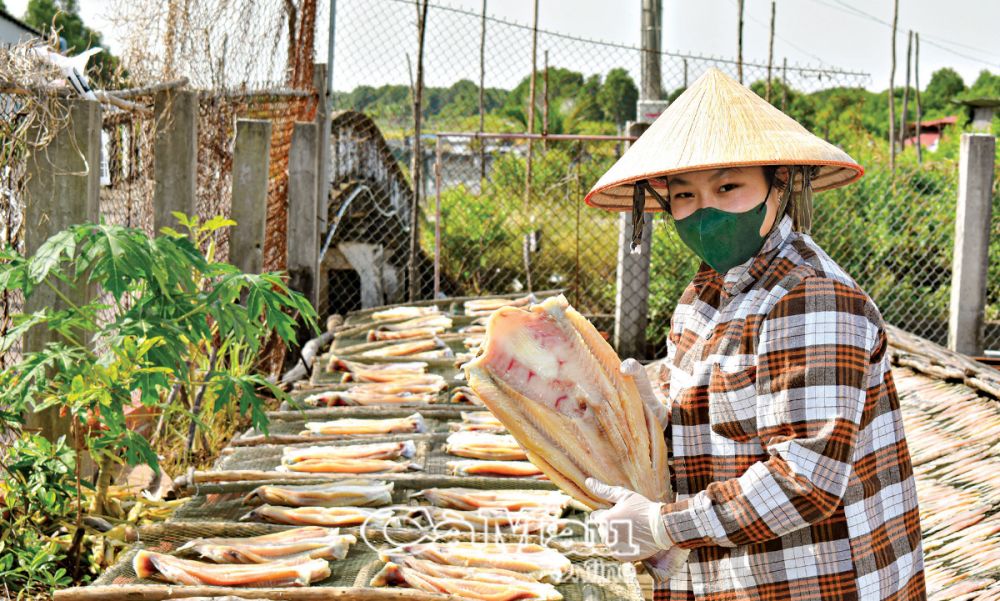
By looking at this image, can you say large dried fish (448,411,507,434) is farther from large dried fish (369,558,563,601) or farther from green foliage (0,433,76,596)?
green foliage (0,433,76,596)

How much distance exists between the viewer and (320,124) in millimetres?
8984

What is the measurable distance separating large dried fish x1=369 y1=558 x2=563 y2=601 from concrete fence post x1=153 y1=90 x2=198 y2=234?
3.05 m

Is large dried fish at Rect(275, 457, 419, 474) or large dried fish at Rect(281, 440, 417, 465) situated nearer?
large dried fish at Rect(275, 457, 419, 474)

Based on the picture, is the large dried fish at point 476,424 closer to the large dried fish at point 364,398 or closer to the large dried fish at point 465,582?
the large dried fish at point 364,398

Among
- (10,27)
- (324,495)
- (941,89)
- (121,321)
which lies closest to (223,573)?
(324,495)

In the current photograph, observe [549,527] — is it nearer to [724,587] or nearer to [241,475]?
[241,475]

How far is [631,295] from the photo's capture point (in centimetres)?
850

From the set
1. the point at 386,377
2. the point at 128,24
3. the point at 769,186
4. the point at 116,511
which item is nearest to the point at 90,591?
the point at 116,511

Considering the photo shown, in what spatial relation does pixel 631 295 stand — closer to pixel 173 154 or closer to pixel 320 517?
pixel 173 154

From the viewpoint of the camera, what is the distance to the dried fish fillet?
2137 millimetres

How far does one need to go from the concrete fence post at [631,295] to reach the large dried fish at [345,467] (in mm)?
4328

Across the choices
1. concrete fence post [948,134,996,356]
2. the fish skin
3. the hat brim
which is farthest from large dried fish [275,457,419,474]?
concrete fence post [948,134,996,356]

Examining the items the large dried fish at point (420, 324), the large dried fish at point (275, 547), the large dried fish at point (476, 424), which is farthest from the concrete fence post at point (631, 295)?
the large dried fish at point (275, 547)

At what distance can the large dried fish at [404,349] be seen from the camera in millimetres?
6891
